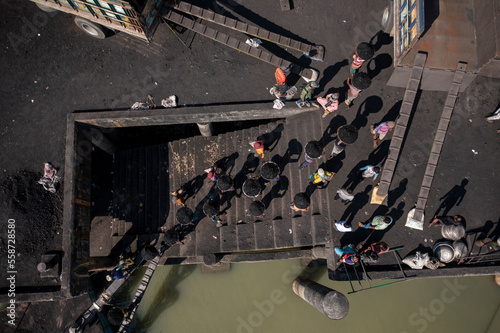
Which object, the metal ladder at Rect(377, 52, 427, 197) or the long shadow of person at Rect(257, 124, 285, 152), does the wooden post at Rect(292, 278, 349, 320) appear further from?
the long shadow of person at Rect(257, 124, 285, 152)

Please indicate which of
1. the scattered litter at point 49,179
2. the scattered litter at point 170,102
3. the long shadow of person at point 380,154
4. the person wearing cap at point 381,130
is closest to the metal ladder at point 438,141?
the long shadow of person at point 380,154

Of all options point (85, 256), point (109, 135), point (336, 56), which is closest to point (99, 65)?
point (109, 135)

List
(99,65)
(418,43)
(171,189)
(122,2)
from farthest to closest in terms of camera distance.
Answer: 1. (171,189)
2. (99,65)
3. (418,43)
4. (122,2)

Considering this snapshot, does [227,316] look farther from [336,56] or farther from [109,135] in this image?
[336,56]

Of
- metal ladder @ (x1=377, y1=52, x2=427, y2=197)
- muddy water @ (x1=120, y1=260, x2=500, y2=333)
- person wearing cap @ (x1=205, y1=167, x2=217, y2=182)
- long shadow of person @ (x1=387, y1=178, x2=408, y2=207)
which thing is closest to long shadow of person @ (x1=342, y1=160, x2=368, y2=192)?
metal ladder @ (x1=377, y1=52, x2=427, y2=197)

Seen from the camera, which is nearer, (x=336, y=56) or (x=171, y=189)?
(x=336, y=56)

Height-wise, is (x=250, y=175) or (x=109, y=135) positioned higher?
(x=109, y=135)
